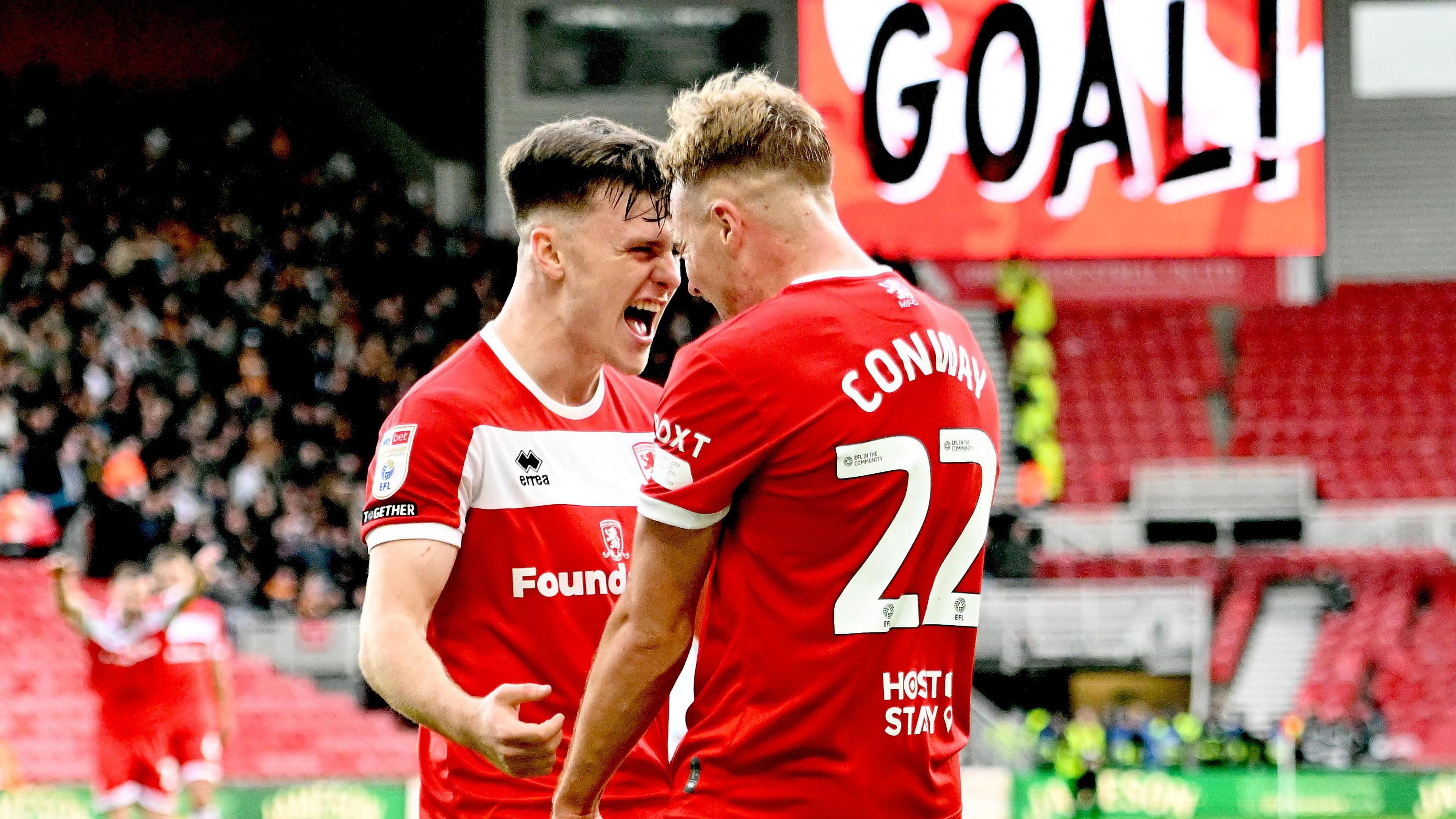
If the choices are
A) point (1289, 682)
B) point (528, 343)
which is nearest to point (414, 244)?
point (1289, 682)

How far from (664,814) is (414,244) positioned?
18.1m

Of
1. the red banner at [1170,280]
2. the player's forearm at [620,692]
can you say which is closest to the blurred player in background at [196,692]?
the red banner at [1170,280]

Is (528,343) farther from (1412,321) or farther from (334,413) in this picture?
(1412,321)

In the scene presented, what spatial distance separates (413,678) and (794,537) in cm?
71

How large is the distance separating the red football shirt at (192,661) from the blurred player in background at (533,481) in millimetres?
6627

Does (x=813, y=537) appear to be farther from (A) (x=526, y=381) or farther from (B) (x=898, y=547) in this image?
(A) (x=526, y=381)

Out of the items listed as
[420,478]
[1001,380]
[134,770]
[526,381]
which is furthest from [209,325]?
[420,478]

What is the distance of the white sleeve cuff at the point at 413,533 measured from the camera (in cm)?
282

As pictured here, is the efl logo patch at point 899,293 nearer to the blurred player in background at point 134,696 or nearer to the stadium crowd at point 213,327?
the blurred player in background at point 134,696

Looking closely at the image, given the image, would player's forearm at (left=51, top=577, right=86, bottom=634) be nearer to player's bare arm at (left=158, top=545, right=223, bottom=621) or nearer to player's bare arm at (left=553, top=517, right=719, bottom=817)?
player's bare arm at (left=158, top=545, right=223, bottom=621)

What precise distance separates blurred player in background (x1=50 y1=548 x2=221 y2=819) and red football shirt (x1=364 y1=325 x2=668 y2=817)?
6508mm

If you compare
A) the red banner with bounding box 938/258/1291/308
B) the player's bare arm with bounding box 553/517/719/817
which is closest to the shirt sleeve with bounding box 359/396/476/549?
the player's bare arm with bounding box 553/517/719/817

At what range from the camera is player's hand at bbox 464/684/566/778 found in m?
2.52

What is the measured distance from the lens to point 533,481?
9.93ft
